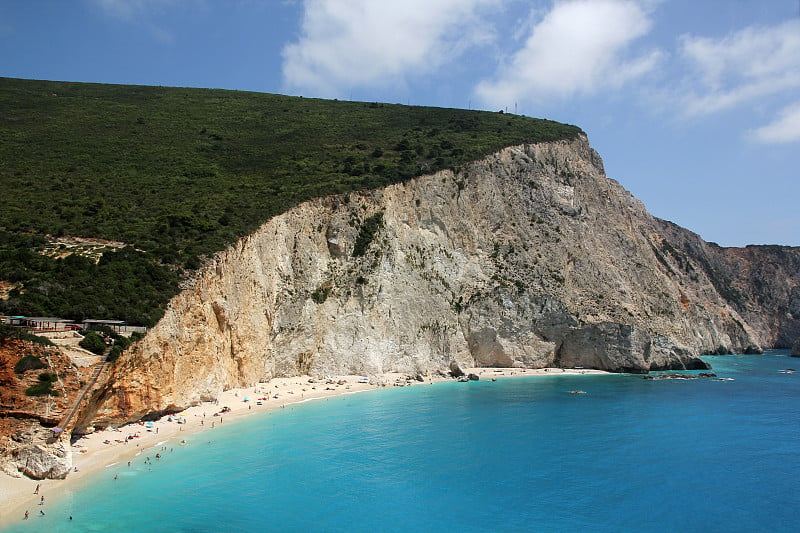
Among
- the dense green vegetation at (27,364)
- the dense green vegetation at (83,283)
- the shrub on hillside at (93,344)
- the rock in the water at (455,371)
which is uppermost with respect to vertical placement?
the dense green vegetation at (83,283)

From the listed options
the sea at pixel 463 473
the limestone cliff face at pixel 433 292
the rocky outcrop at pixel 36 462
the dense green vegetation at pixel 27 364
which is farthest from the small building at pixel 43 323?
the sea at pixel 463 473

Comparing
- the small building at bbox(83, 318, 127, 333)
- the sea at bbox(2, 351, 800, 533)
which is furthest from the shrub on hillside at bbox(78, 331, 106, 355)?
the sea at bbox(2, 351, 800, 533)

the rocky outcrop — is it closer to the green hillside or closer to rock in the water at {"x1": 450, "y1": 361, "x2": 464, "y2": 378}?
A: the green hillside

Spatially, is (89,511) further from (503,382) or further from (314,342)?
(503,382)

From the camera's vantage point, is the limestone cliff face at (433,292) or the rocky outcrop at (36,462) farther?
the limestone cliff face at (433,292)

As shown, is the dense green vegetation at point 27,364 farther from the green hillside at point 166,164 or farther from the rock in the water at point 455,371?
the rock in the water at point 455,371

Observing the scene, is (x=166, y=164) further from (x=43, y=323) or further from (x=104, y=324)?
(x=43, y=323)
